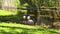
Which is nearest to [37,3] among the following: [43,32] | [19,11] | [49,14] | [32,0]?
[32,0]

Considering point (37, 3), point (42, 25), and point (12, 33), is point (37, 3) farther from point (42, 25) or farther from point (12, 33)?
point (12, 33)

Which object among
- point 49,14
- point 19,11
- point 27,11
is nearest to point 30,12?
point 27,11

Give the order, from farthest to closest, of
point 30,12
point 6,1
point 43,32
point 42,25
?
point 6,1
point 30,12
point 42,25
point 43,32

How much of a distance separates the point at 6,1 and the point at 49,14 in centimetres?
1182

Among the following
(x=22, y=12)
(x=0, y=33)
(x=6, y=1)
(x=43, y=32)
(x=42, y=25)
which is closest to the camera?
(x=0, y=33)

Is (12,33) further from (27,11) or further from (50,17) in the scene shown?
(27,11)

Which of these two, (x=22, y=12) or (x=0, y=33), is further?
(x=22, y=12)

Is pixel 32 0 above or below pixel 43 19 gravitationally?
above

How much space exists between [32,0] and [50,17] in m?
2.75

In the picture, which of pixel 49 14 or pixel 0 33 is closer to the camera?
pixel 0 33

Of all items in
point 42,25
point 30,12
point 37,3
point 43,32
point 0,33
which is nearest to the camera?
point 0,33

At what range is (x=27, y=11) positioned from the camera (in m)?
14.1

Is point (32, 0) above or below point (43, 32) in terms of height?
above

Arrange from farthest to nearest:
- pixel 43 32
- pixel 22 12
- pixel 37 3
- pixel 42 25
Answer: pixel 22 12, pixel 37 3, pixel 42 25, pixel 43 32
